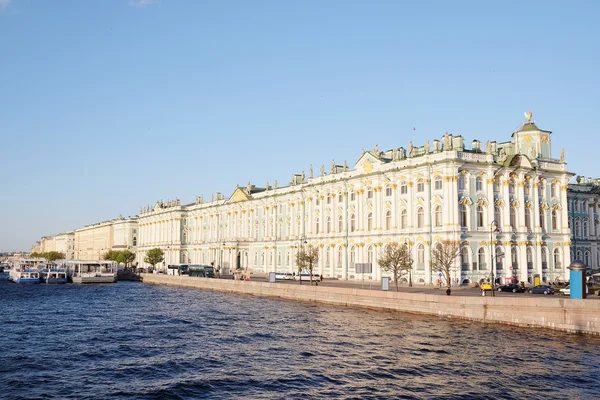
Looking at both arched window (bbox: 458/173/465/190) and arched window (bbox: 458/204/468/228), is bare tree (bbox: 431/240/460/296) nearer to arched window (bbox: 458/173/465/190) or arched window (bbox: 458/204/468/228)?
arched window (bbox: 458/204/468/228)

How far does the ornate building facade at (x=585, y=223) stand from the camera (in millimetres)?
81125

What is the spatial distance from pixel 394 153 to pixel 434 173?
1063 centimetres

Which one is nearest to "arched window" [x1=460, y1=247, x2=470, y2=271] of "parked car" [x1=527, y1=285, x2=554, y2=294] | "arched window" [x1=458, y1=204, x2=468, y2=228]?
"arched window" [x1=458, y1=204, x2=468, y2=228]

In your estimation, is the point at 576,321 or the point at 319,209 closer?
the point at 576,321

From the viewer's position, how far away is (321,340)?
34.9m

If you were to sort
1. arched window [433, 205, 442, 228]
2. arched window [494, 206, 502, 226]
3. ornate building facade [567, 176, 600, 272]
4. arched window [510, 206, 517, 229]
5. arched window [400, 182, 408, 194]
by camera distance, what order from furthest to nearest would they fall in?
ornate building facade [567, 176, 600, 272] → arched window [400, 182, 408, 194] → arched window [510, 206, 517, 229] → arched window [494, 206, 502, 226] → arched window [433, 205, 442, 228]

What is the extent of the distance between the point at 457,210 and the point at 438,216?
2.53 metres

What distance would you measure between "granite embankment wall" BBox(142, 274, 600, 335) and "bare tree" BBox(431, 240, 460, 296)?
32.8 feet

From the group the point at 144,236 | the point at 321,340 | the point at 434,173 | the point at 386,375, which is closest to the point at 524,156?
the point at 434,173

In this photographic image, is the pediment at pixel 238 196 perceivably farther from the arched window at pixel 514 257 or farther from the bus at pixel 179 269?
the arched window at pixel 514 257

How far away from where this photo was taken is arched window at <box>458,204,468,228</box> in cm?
6278

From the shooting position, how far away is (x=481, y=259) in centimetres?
6338

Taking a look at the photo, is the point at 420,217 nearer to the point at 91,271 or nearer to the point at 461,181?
the point at 461,181

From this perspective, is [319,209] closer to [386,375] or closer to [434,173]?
[434,173]
